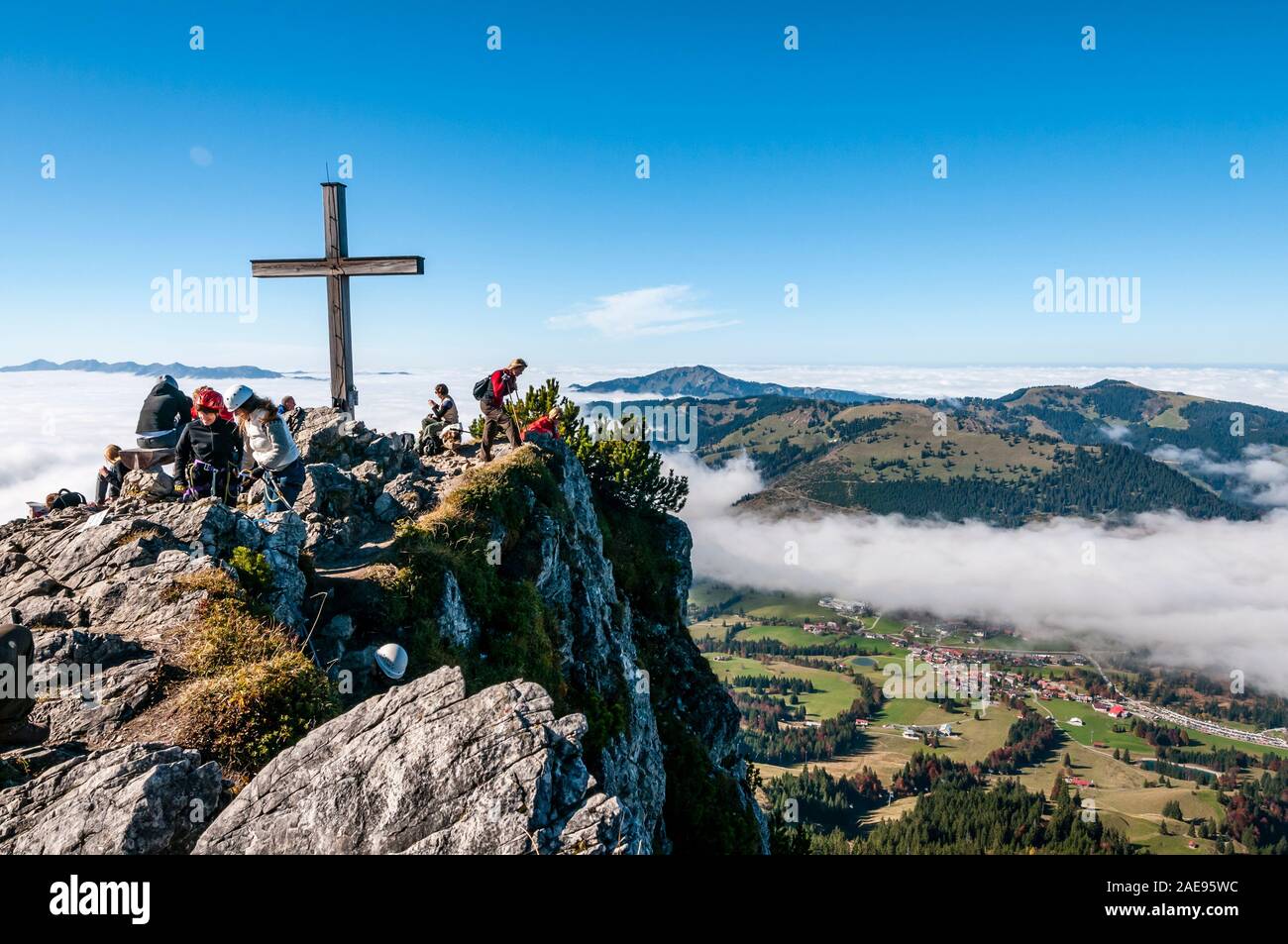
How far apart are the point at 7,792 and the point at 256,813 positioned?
2670 millimetres

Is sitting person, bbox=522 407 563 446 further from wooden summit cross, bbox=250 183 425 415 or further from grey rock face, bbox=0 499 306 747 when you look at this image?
grey rock face, bbox=0 499 306 747

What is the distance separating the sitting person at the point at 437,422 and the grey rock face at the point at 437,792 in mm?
19435

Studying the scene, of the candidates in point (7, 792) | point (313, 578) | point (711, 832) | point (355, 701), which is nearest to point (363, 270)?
point (313, 578)

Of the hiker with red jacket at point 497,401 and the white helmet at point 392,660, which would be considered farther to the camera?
the hiker with red jacket at point 497,401

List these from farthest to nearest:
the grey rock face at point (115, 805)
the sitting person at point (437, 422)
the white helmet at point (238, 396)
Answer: the sitting person at point (437, 422) → the white helmet at point (238, 396) → the grey rock face at point (115, 805)

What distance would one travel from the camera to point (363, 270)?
2080 cm

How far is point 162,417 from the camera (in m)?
15.7

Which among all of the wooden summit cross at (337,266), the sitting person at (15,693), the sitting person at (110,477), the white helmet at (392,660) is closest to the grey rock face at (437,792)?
the sitting person at (15,693)

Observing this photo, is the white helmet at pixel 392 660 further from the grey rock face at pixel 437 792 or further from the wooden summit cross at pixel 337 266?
the wooden summit cross at pixel 337 266

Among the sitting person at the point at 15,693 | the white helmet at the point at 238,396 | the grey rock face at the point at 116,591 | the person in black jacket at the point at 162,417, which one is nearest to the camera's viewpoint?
the sitting person at the point at 15,693

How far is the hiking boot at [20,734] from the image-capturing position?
7.67 meters

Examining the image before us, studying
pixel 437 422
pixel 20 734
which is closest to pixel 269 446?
pixel 20 734
